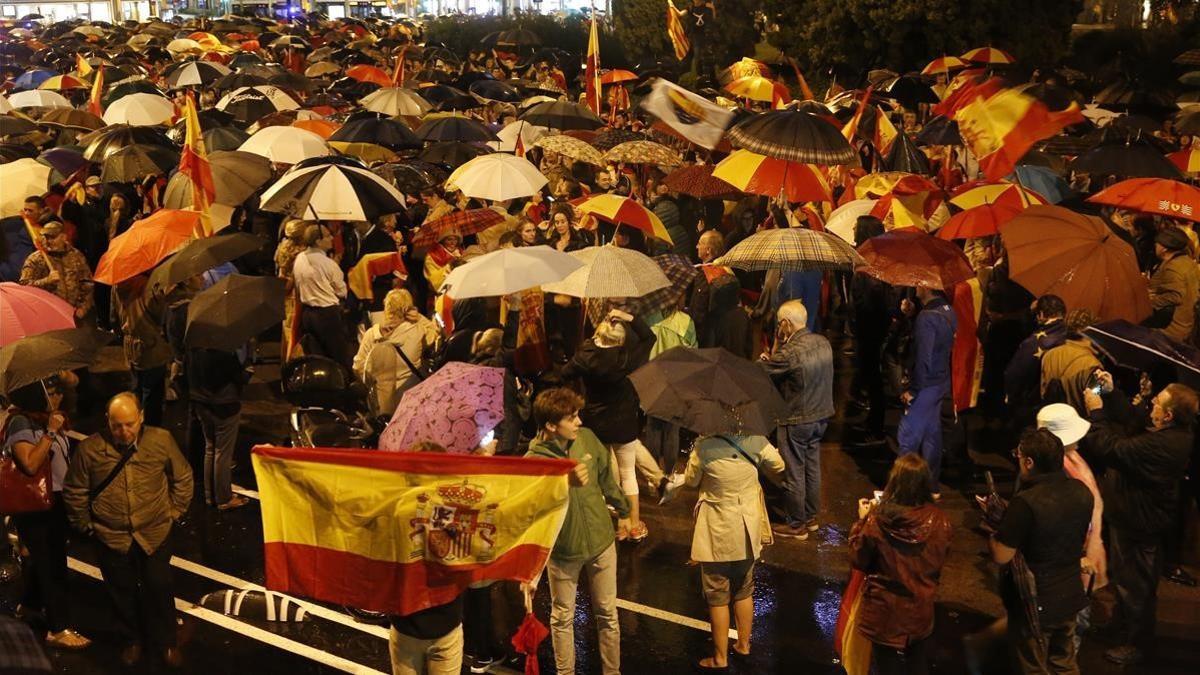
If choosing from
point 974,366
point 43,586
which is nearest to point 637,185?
point 974,366

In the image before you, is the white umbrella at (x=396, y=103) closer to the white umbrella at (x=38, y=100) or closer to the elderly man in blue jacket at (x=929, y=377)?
the white umbrella at (x=38, y=100)

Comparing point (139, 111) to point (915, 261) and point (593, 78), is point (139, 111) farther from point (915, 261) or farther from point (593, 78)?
point (915, 261)

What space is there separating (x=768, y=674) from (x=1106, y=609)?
2460 millimetres

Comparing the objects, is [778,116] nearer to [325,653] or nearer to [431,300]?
[431,300]

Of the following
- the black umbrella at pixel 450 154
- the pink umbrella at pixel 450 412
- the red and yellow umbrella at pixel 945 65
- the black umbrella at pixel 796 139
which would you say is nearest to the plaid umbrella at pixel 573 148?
the black umbrella at pixel 450 154

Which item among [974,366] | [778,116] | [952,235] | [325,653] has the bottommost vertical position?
[325,653]

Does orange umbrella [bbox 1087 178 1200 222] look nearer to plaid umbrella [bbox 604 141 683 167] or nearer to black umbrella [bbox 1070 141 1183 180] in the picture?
black umbrella [bbox 1070 141 1183 180]

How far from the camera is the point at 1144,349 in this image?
26.0 ft

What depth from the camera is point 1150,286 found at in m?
10.2

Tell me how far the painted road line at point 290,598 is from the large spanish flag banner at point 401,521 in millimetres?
1834

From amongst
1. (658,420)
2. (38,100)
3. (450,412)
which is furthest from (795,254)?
(38,100)

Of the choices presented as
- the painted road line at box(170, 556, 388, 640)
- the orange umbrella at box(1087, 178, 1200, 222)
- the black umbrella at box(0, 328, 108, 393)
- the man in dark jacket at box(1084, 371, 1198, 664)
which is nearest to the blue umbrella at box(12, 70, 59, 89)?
the painted road line at box(170, 556, 388, 640)

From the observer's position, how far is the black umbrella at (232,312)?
354 inches

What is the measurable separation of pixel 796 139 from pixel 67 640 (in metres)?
7.10
